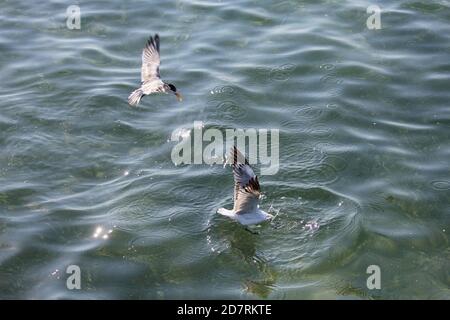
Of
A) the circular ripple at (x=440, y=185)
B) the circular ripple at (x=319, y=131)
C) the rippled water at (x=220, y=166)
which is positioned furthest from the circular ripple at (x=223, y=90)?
the circular ripple at (x=440, y=185)

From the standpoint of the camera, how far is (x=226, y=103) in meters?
13.7

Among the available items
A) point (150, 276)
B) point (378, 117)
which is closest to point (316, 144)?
point (378, 117)

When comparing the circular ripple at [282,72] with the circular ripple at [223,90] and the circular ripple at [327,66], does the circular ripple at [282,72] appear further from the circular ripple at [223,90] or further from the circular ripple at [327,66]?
the circular ripple at [223,90]

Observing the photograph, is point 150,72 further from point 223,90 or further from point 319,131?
point 319,131

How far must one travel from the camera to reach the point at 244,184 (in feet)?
32.0

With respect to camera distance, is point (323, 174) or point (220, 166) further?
point (220, 166)

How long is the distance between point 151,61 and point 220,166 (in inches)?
90.2

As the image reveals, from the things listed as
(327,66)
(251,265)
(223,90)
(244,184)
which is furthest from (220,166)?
(327,66)

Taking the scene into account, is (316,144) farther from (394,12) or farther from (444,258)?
(394,12)

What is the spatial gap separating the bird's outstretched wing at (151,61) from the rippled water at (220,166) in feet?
4.05

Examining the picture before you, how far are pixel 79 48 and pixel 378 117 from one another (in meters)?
7.28

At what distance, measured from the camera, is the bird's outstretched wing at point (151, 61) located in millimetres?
12253

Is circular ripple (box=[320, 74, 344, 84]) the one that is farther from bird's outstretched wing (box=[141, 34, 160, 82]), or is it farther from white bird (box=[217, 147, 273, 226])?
white bird (box=[217, 147, 273, 226])
